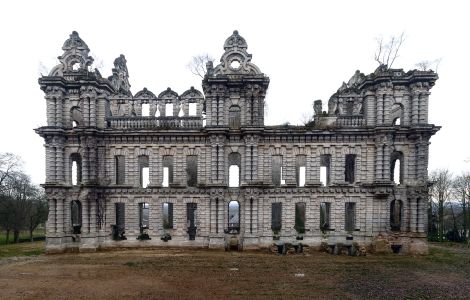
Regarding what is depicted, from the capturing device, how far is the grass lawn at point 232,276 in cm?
1428

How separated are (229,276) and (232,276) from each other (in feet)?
0.58

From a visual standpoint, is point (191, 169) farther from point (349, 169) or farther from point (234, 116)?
point (349, 169)

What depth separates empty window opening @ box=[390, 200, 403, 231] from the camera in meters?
25.6

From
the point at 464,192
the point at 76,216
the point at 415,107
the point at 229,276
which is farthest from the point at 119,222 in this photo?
the point at 464,192

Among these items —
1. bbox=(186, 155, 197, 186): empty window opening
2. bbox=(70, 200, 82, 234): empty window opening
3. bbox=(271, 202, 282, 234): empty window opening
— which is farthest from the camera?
bbox=(271, 202, 282, 234): empty window opening

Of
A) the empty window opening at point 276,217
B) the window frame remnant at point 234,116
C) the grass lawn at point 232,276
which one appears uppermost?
the window frame remnant at point 234,116

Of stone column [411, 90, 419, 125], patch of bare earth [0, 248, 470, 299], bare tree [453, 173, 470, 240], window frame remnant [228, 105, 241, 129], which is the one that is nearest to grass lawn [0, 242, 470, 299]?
patch of bare earth [0, 248, 470, 299]

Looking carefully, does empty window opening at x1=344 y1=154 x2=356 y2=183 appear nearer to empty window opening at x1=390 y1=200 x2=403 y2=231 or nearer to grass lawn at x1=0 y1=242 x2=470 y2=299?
empty window opening at x1=390 y1=200 x2=403 y2=231

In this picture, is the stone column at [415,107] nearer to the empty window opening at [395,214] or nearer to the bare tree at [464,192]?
the empty window opening at [395,214]

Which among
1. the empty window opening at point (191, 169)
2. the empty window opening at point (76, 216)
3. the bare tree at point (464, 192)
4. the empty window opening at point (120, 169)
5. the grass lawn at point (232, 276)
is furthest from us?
A: the bare tree at point (464, 192)

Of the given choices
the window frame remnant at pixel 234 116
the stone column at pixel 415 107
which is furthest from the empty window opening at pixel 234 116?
the stone column at pixel 415 107

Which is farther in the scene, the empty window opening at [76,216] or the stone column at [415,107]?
the empty window opening at [76,216]

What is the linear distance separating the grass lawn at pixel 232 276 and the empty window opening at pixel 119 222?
8.20 ft

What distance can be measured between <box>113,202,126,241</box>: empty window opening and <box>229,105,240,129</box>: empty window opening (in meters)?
12.8
